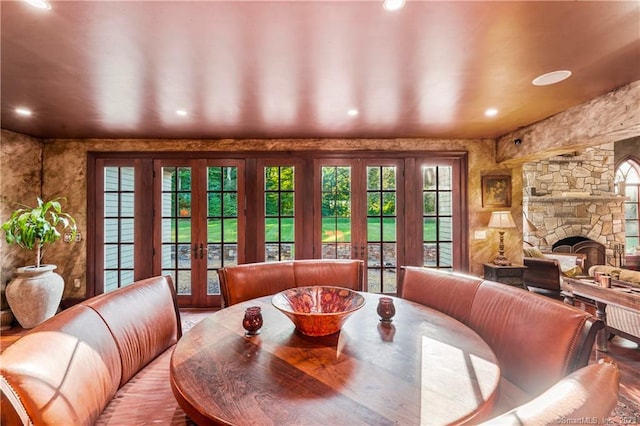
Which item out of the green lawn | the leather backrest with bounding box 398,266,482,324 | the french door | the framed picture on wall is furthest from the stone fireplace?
the leather backrest with bounding box 398,266,482,324

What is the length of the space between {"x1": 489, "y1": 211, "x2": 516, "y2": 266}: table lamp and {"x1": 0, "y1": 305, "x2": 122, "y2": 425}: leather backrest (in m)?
4.24

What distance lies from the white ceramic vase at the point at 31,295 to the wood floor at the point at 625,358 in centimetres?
18

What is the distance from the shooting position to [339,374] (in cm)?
108

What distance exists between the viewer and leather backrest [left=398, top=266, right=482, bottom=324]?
193cm

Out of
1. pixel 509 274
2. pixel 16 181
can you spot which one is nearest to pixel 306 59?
pixel 509 274

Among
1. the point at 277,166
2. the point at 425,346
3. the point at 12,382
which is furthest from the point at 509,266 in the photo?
the point at 12,382

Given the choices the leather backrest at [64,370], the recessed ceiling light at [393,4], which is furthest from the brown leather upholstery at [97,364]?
the recessed ceiling light at [393,4]

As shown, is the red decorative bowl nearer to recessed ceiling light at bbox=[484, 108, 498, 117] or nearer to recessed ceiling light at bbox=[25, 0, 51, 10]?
recessed ceiling light at bbox=[25, 0, 51, 10]

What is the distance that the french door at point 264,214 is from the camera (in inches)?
157

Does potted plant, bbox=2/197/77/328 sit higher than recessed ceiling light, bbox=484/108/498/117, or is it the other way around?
recessed ceiling light, bbox=484/108/498/117

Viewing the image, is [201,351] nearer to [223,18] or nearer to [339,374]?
[339,374]

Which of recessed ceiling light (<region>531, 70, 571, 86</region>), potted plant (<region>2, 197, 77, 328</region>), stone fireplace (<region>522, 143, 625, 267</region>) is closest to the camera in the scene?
recessed ceiling light (<region>531, 70, 571, 86</region>)

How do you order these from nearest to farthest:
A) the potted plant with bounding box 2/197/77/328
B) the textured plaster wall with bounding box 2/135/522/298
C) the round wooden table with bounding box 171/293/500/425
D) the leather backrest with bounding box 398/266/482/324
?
the round wooden table with bounding box 171/293/500/425 < the leather backrest with bounding box 398/266/482/324 < the potted plant with bounding box 2/197/77/328 < the textured plaster wall with bounding box 2/135/522/298

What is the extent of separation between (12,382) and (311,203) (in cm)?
337
